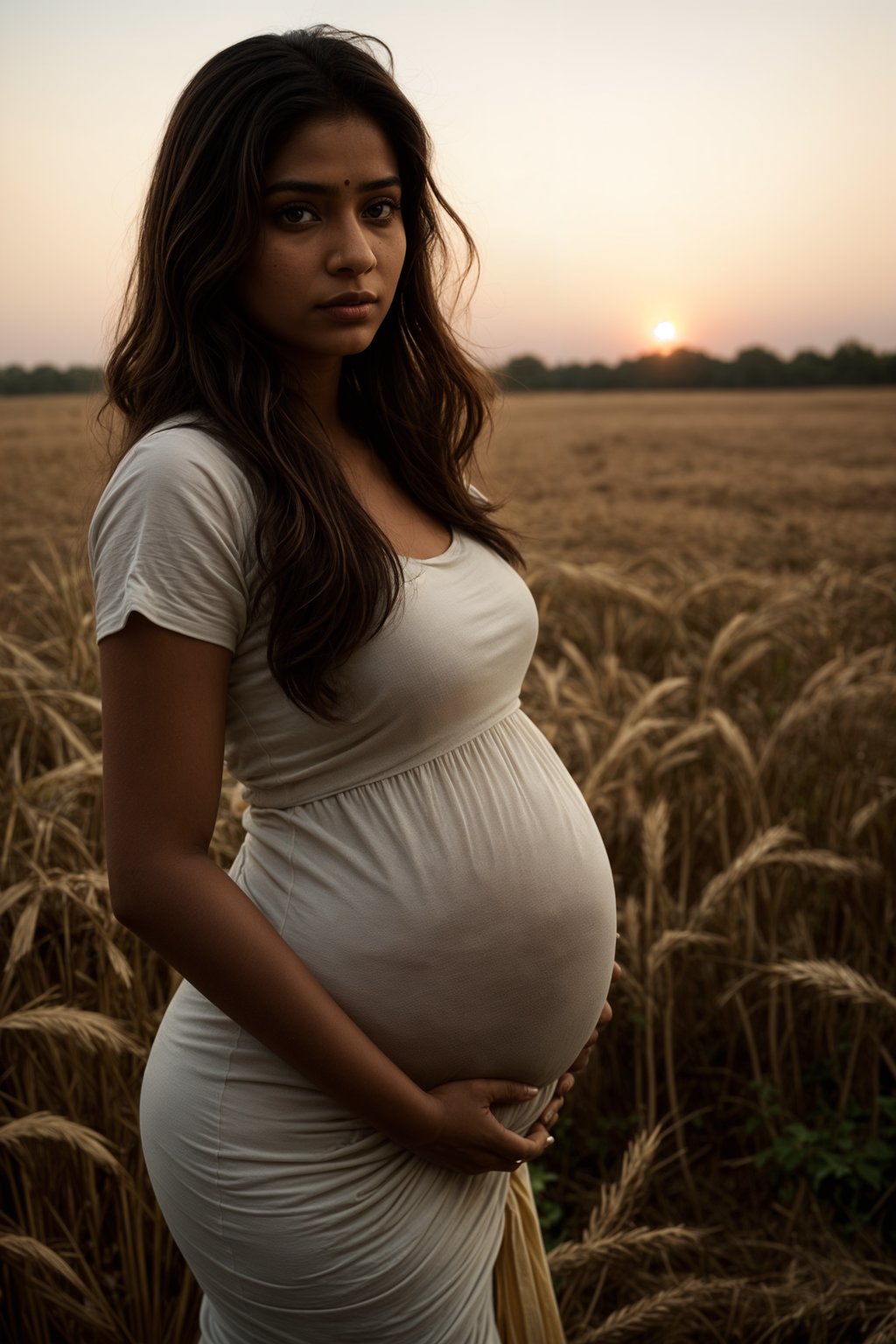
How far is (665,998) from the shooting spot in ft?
8.74

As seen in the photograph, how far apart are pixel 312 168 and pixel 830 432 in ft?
55.9

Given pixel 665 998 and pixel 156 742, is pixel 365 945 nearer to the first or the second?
pixel 156 742

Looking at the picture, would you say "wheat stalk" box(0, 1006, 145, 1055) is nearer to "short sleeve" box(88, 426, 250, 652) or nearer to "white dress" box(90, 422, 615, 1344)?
"white dress" box(90, 422, 615, 1344)

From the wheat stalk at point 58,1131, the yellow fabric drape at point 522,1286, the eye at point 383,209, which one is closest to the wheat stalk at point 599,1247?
the yellow fabric drape at point 522,1286

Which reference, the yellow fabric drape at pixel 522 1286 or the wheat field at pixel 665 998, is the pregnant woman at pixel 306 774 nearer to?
the yellow fabric drape at pixel 522 1286

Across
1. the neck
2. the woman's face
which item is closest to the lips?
the woman's face

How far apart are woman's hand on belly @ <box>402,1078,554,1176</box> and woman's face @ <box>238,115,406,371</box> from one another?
884mm

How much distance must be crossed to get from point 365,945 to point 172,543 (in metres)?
0.48

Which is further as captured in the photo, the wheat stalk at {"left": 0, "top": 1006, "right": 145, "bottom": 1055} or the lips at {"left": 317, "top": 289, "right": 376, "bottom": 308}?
the wheat stalk at {"left": 0, "top": 1006, "right": 145, "bottom": 1055}

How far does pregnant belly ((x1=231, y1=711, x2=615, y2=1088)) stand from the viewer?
1.20m

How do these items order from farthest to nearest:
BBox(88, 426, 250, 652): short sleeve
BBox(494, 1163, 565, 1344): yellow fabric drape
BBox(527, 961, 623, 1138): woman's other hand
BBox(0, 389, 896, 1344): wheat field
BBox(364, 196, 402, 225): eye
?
BBox(0, 389, 896, 1344): wheat field, BBox(494, 1163, 565, 1344): yellow fabric drape, BBox(527, 961, 623, 1138): woman's other hand, BBox(364, 196, 402, 225): eye, BBox(88, 426, 250, 652): short sleeve

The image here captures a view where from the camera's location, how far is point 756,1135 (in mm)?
2676

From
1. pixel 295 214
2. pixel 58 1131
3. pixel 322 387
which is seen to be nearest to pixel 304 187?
pixel 295 214

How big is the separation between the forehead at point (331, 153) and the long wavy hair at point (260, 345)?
1 centimetres
